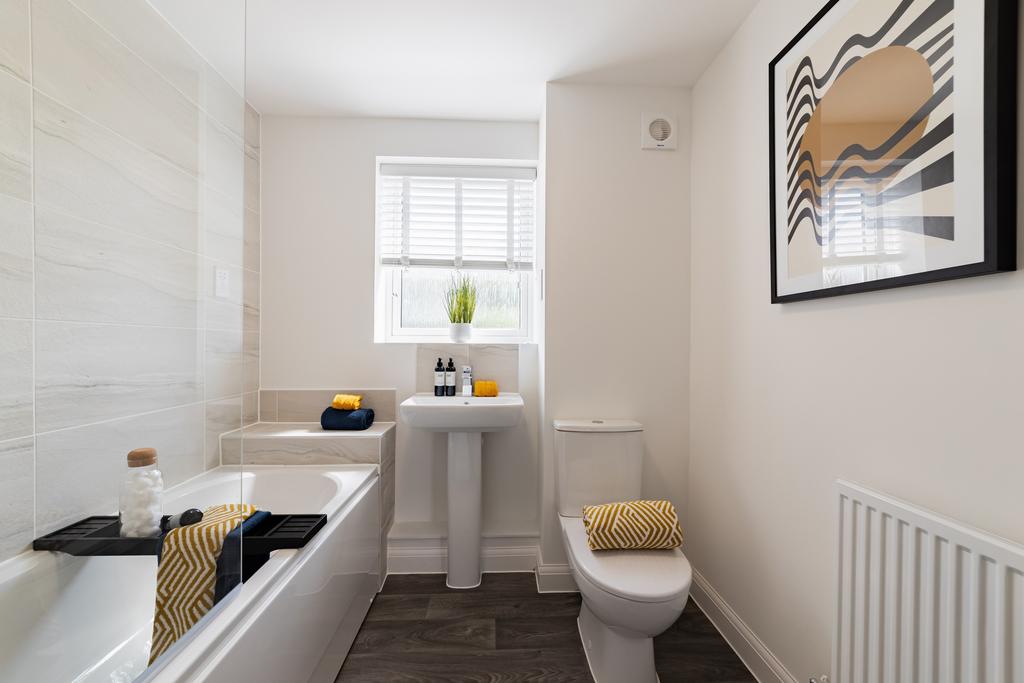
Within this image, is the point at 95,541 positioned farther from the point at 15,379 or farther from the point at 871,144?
the point at 871,144

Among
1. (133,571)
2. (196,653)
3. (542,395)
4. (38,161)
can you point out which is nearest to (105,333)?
(38,161)

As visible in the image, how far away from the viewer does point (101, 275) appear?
0.87m

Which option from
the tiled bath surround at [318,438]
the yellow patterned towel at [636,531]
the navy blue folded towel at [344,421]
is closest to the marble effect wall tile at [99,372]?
the tiled bath surround at [318,438]

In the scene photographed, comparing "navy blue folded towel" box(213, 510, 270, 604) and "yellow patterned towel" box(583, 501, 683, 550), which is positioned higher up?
"navy blue folded towel" box(213, 510, 270, 604)

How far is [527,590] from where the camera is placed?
2.11 meters

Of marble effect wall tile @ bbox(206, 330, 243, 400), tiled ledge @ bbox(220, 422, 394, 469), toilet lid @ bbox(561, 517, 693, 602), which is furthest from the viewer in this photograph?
tiled ledge @ bbox(220, 422, 394, 469)

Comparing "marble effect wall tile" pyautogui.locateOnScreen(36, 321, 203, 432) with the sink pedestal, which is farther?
the sink pedestal

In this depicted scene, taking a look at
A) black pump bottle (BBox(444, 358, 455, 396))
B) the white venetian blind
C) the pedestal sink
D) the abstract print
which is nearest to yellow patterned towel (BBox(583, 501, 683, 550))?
the pedestal sink

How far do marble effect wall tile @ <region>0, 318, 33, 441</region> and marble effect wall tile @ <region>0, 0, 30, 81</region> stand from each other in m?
0.43

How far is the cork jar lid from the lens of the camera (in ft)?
3.01

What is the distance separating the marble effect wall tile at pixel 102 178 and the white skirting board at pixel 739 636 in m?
2.09

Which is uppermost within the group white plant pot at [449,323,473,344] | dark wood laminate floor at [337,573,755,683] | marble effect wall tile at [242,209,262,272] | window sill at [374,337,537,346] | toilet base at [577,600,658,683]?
marble effect wall tile at [242,209,262,272]

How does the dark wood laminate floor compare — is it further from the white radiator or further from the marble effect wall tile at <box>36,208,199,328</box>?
the marble effect wall tile at <box>36,208,199,328</box>

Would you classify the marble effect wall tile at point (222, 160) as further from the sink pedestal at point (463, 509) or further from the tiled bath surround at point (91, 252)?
the sink pedestal at point (463, 509)
